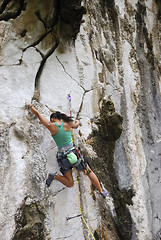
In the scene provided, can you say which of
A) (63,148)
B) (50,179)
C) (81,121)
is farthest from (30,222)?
(81,121)

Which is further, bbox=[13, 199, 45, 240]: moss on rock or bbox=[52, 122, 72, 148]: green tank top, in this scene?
bbox=[52, 122, 72, 148]: green tank top

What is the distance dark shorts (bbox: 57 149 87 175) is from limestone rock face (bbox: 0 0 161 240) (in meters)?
0.13

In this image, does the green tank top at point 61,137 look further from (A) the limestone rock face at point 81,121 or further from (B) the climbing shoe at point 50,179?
(B) the climbing shoe at point 50,179

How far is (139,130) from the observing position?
400 centimetres

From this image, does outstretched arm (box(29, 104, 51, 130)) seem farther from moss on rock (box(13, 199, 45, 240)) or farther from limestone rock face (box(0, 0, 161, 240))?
moss on rock (box(13, 199, 45, 240))

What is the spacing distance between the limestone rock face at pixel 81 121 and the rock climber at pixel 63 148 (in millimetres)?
127

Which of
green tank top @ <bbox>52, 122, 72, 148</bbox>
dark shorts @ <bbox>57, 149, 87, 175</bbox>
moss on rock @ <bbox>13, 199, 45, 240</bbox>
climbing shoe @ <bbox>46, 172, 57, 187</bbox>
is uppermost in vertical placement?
green tank top @ <bbox>52, 122, 72, 148</bbox>

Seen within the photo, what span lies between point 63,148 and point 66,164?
0.18 m

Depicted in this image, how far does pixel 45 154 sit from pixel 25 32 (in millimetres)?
1546

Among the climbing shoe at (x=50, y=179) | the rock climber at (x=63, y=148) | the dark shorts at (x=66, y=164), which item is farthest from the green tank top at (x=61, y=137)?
the climbing shoe at (x=50, y=179)

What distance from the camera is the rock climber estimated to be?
2.65 meters

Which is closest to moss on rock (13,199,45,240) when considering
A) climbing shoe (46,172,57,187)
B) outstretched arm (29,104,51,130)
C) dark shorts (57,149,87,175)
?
climbing shoe (46,172,57,187)

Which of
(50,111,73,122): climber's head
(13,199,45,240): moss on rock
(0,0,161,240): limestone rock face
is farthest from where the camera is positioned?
(50,111,73,122): climber's head

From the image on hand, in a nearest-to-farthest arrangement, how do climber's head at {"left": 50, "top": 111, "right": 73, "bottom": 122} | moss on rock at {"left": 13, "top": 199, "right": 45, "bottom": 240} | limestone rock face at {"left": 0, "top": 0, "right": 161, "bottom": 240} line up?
moss on rock at {"left": 13, "top": 199, "right": 45, "bottom": 240}
limestone rock face at {"left": 0, "top": 0, "right": 161, "bottom": 240}
climber's head at {"left": 50, "top": 111, "right": 73, "bottom": 122}
